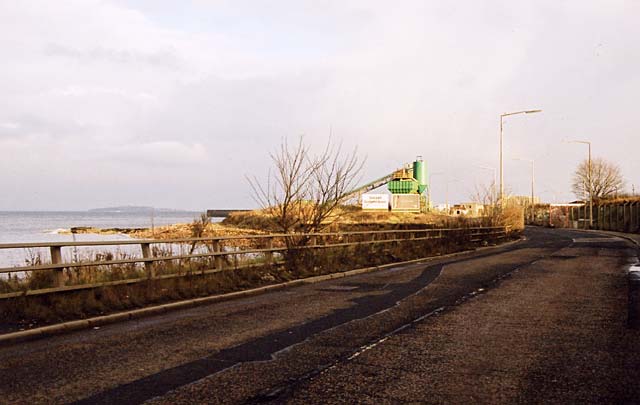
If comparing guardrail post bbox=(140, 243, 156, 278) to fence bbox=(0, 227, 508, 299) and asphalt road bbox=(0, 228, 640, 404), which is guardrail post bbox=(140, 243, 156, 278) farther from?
asphalt road bbox=(0, 228, 640, 404)

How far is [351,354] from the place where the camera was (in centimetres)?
715

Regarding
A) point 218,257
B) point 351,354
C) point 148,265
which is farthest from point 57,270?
point 351,354

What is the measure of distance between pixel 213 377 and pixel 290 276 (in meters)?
9.85

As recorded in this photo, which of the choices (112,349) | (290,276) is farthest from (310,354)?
(290,276)

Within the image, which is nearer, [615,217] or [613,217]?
[615,217]

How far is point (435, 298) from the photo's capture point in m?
12.2

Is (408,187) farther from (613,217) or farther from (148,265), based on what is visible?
(148,265)

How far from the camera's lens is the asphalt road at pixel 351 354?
5605mm

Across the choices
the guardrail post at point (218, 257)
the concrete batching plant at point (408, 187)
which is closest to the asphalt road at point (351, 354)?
the guardrail post at point (218, 257)

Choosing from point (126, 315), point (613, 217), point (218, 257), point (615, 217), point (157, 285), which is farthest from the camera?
point (613, 217)

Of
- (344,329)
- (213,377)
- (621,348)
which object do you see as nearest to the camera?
(213,377)

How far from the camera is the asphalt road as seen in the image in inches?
221

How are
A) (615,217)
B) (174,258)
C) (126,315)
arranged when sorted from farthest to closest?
(615,217), (174,258), (126,315)

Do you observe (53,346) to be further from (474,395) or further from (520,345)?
(520,345)
